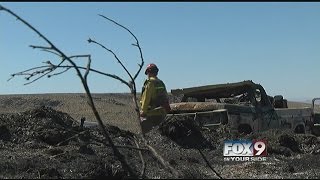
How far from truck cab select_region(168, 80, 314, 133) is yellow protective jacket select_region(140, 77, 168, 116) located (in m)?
4.36

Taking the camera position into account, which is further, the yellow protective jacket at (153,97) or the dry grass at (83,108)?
the dry grass at (83,108)

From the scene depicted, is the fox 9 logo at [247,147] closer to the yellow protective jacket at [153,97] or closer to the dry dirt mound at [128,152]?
the dry dirt mound at [128,152]

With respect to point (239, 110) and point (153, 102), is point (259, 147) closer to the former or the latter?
point (239, 110)

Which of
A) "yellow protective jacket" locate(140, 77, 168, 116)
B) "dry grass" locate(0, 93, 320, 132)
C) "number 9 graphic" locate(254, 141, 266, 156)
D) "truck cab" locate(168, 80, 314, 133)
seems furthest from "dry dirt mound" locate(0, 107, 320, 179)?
"dry grass" locate(0, 93, 320, 132)

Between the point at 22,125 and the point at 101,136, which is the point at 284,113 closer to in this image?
the point at 101,136

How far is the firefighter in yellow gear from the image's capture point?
918cm

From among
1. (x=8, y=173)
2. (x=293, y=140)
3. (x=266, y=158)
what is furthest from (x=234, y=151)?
(x=8, y=173)

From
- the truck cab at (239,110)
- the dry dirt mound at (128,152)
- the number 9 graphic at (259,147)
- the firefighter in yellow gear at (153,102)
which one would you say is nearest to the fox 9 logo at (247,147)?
the number 9 graphic at (259,147)

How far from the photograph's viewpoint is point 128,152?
37.1 ft

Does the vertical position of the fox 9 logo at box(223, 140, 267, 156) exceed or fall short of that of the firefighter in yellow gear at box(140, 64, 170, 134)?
it falls short

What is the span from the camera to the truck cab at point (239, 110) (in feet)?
44.4

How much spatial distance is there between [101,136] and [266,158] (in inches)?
152

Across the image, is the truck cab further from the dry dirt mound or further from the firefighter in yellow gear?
the firefighter in yellow gear

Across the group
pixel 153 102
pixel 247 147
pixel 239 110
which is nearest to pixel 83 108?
pixel 239 110
